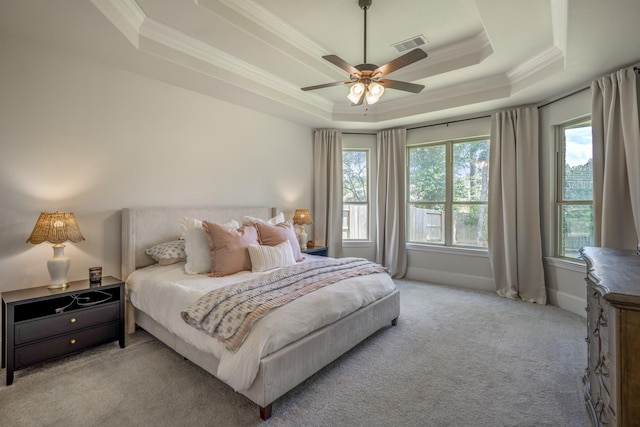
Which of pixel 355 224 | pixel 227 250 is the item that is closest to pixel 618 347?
pixel 227 250

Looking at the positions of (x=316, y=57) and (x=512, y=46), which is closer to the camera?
(x=512, y=46)

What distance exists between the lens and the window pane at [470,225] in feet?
15.2

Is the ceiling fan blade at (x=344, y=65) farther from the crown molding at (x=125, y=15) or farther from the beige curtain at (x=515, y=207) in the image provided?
the beige curtain at (x=515, y=207)

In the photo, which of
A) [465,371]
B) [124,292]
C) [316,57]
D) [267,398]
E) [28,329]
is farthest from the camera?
[316,57]

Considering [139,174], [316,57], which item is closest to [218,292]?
[139,174]

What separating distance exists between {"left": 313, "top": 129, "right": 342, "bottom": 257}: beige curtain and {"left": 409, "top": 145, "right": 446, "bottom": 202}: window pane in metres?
1.28

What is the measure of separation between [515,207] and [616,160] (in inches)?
50.1

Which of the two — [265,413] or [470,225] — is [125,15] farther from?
[470,225]

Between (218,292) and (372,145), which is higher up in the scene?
(372,145)

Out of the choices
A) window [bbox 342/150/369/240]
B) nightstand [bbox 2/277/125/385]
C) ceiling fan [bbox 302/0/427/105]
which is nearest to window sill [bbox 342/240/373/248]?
window [bbox 342/150/369/240]

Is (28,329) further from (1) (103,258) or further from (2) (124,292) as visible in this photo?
(1) (103,258)

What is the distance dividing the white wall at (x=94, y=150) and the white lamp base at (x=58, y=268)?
22 centimetres

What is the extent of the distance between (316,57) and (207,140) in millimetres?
1666

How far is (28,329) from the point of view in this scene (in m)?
2.18
